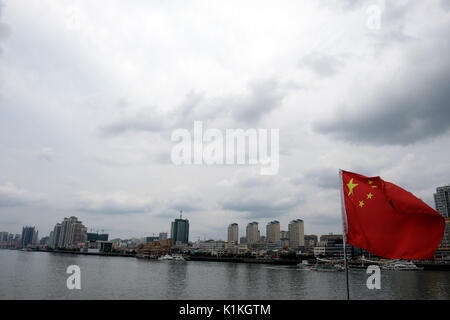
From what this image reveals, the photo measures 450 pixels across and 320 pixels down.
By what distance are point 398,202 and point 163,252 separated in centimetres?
17693

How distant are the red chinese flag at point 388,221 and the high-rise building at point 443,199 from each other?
179 m

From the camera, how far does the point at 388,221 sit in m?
7.01

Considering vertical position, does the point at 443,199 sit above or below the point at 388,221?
above

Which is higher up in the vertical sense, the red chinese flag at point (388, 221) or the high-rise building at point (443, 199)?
the high-rise building at point (443, 199)

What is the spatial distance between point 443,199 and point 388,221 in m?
186

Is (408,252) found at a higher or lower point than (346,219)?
lower

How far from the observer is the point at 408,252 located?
261 inches

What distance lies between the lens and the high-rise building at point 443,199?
501 ft

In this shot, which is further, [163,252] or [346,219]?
[163,252]

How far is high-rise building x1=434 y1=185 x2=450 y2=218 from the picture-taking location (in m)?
153

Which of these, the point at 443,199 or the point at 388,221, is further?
the point at 443,199
